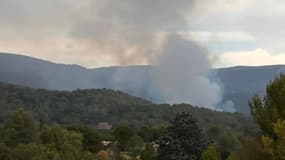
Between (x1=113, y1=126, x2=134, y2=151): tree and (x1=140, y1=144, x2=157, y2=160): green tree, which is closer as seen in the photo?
(x1=140, y1=144, x2=157, y2=160): green tree

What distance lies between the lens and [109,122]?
335 ft

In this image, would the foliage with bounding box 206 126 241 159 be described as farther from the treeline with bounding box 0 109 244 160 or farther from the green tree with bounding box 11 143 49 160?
the green tree with bounding box 11 143 49 160

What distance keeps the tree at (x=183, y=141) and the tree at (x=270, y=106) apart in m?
5.54

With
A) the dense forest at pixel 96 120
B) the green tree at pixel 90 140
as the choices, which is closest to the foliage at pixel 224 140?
the dense forest at pixel 96 120

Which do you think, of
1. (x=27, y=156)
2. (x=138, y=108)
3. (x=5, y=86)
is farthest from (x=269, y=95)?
(x=5, y=86)

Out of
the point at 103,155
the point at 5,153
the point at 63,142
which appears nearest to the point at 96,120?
the point at 103,155

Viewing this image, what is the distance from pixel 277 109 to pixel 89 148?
3627 cm

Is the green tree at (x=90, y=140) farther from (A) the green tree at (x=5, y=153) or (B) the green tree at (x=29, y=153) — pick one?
(B) the green tree at (x=29, y=153)

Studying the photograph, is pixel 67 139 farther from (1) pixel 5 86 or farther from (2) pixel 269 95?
→ (1) pixel 5 86

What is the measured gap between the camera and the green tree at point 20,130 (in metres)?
43.6

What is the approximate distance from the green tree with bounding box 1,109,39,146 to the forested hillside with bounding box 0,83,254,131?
45439mm

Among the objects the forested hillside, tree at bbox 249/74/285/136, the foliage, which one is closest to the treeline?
the foliage

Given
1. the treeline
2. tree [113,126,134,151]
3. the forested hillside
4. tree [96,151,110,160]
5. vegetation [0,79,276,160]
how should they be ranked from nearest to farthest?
vegetation [0,79,276,160], the treeline, tree [96,151,110,160], tree [113,126,134,151], the forested hillside

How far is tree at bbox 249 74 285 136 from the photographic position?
19.2 metres
